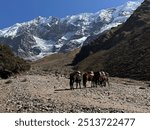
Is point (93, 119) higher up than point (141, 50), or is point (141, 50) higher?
point (141, 50)

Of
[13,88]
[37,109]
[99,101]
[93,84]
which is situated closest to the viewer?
[37,109]

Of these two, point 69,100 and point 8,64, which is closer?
point 69,100

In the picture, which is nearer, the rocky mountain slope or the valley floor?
the valley floor

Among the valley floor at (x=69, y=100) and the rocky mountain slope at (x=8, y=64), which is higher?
the rocky mountain slope at (x=8, y=64)

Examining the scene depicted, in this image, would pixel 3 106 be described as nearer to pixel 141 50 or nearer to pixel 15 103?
pixel 15 103

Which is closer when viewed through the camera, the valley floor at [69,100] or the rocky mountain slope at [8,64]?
the valley floor at [69,100]

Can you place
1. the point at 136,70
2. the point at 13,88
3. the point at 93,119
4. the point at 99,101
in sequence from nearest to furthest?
the point at 93,119
the point at 99,101
the point at 13,88
the point at 136,70

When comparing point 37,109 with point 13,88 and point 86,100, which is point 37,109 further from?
point 13,88

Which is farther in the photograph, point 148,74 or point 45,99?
point 148,74

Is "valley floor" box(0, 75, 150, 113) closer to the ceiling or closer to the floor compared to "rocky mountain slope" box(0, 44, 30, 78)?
closer to the floor

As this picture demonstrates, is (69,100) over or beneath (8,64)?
beneath

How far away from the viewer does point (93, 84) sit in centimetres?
4516

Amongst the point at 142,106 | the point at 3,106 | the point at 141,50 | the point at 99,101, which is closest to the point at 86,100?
the point at 99,101

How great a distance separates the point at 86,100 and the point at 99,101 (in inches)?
37.5
